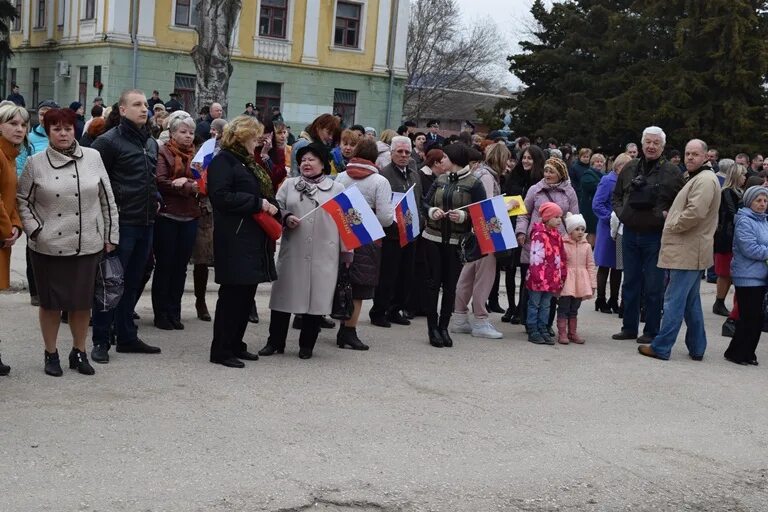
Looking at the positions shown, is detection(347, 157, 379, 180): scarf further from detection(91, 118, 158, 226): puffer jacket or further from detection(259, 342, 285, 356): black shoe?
detection(91, 118, 158, 226): puffer jacket

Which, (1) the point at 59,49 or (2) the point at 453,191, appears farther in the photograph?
(1) the point at 59,49

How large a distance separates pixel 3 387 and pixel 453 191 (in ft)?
14.4

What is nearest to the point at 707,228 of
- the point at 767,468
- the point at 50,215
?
the point at 767,468

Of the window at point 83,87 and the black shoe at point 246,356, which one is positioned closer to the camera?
the black shoe at point 246,356

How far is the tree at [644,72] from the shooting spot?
37031mm

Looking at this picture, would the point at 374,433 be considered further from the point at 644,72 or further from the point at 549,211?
the point at 644,72

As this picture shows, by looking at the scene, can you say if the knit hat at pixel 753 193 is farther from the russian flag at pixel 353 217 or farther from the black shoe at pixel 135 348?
the black shoe at pixel 135 348

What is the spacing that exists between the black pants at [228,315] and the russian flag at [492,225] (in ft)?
Result: 8.00

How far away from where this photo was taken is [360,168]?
9633 millimetres

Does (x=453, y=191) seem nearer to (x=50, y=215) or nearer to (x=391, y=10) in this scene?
(x=50, y=215)

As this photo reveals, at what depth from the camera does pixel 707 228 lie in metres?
9.85

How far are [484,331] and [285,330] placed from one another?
8.06 feet

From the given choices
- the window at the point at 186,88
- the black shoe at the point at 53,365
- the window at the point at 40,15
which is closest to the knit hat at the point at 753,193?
the black shoe at the point at 53,365

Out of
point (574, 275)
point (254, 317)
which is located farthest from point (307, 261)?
point (574, 275)
